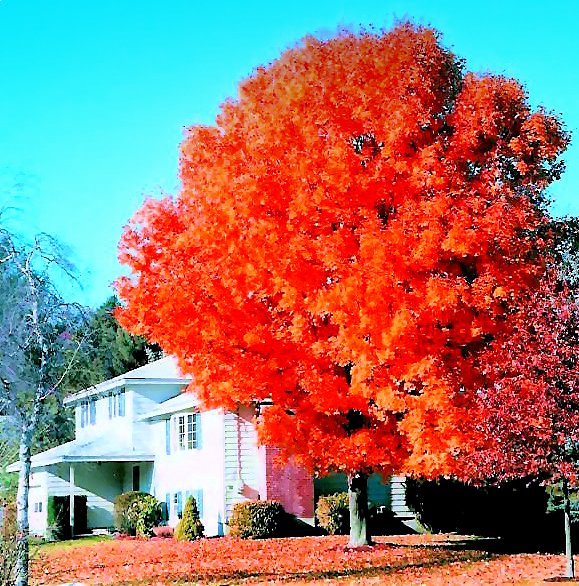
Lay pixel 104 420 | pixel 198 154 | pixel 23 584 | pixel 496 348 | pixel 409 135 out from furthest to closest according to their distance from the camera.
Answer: pixel 104 420, pixel 198 154, pixel 409 135, pixel 496 348, pixel 23 584

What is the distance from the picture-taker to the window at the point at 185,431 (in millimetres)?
35188

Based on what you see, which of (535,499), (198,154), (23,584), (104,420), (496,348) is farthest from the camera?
(104,420)

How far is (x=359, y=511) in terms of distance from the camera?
26.4 meters

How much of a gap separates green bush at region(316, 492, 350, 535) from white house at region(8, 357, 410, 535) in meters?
0.54

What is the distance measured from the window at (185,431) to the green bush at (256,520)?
437cm

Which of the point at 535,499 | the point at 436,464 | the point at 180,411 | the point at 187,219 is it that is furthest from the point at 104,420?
the point at 436,464

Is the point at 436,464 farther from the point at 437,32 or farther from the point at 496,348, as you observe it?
the point at 437,32

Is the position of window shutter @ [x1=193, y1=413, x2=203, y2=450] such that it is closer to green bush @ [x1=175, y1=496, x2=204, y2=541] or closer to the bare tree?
green bush @ [x1=175, y1=496, x2=204, y2=541]

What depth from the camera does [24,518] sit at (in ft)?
54.3

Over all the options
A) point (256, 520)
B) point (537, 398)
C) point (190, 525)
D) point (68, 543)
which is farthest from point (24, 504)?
point (68, 543)

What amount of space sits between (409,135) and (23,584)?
1207 centimetres

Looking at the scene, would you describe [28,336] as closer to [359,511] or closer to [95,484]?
[359,511]

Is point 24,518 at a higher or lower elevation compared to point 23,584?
higher

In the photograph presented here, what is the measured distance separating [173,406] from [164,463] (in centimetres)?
304
